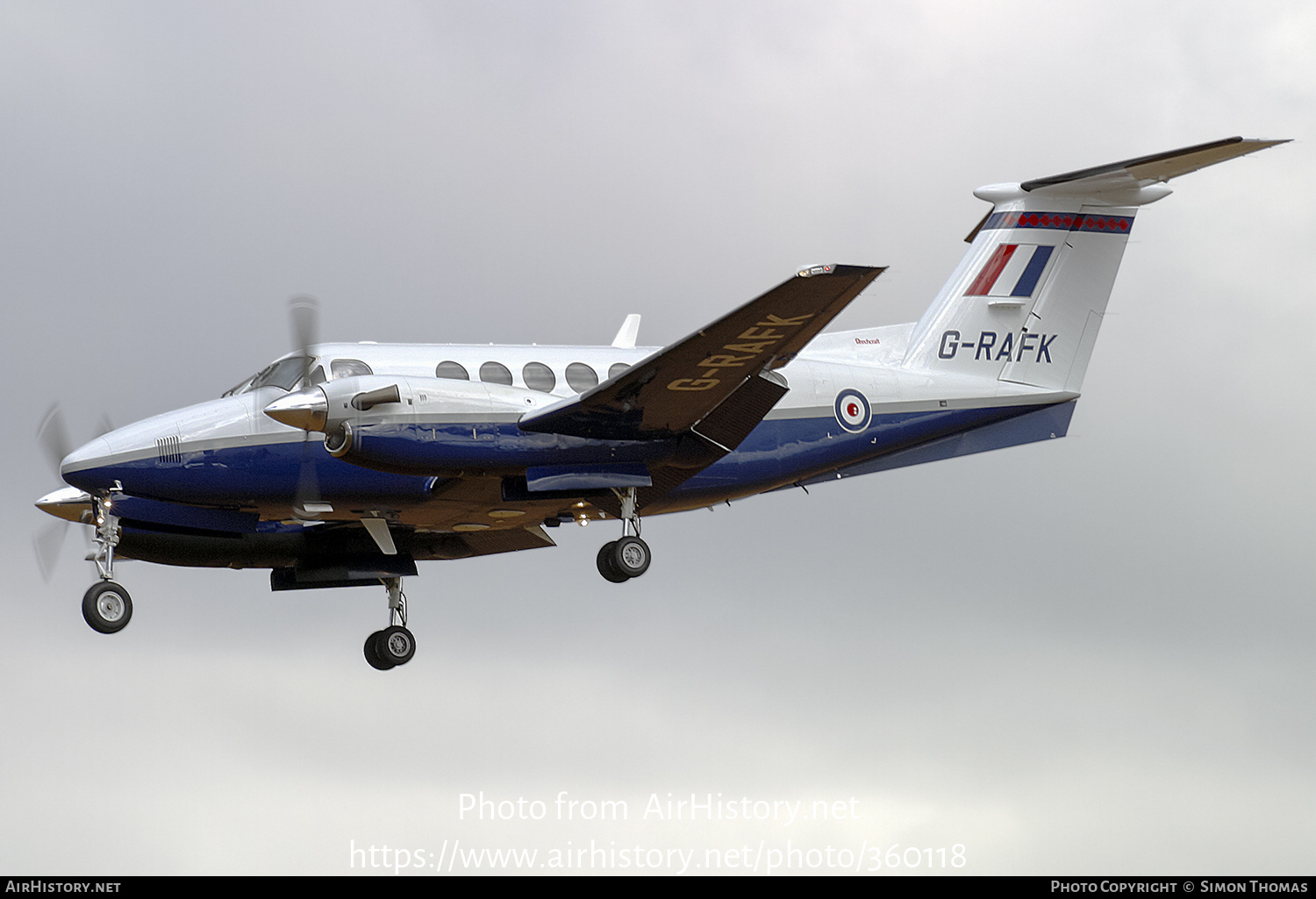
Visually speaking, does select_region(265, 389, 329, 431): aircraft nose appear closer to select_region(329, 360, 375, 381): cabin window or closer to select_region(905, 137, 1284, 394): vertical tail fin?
select_region(329, 360, 375, 381): cabin window

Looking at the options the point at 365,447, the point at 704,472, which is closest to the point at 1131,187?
the point at 704,472

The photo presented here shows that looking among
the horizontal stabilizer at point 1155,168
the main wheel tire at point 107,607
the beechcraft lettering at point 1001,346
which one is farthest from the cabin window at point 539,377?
the horizontal stabilizer at point 1155,168

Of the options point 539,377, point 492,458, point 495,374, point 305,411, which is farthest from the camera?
point 539,377

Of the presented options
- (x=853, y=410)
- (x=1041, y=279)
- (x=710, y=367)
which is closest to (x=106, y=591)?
(x=710, y=367)

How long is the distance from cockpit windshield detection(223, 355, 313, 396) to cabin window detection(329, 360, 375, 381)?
1.22ft

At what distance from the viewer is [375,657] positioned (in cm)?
2273

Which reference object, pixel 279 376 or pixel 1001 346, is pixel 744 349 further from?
pixel 1001 346

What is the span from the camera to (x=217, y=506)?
19.3 meters

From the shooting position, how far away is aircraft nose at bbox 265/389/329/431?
17.6 m

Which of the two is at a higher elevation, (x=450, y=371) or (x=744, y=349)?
(x=744, y=349)

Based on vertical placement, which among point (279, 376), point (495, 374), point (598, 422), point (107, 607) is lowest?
point (107, 607)

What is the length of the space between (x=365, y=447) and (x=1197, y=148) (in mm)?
10747

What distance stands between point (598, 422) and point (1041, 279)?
296 inches

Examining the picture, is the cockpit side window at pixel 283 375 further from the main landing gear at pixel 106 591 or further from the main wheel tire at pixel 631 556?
the main wheel tire at pixel 631 556
